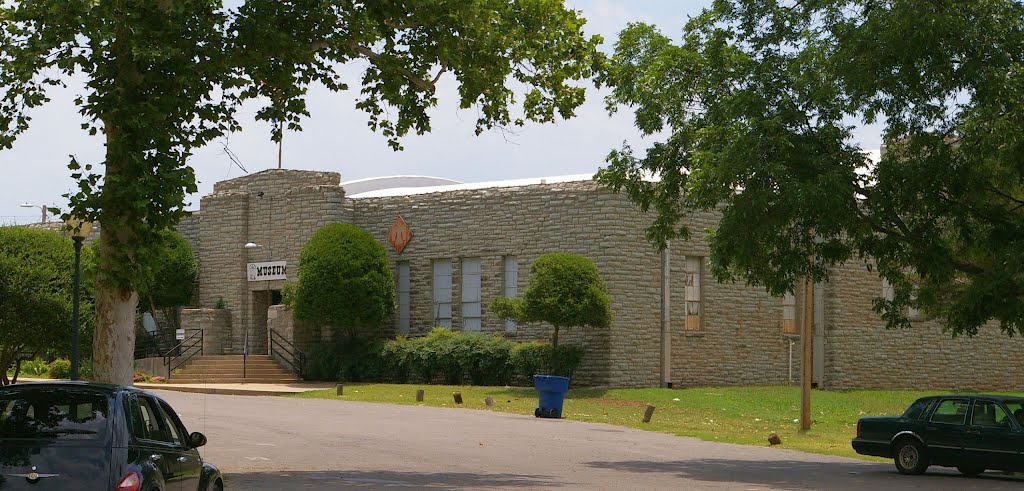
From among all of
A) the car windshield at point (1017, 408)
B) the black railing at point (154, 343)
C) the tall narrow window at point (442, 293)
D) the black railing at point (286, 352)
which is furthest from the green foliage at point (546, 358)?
the car windshield at point (1017, 408)

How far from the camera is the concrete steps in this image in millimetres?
40719

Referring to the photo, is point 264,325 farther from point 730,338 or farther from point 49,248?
point 49,248

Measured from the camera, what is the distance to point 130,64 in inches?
620

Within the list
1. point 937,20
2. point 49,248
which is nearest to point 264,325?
point 49,248

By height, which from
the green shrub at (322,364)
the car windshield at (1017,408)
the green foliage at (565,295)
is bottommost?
the green shrub at (322,364)

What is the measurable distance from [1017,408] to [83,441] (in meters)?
13.6

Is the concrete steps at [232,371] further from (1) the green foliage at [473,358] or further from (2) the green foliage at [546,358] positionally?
(2) the green foliage at [546,358]

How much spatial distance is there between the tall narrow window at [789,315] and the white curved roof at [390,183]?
20065 mm

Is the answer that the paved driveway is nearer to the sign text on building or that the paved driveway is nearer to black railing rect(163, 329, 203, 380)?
black railing rect(163, 329, 203, 380)

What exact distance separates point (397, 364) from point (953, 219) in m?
22.8

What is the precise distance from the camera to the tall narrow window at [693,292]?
39469 millimetres

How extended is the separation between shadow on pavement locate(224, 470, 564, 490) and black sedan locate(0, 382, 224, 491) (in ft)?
16.2

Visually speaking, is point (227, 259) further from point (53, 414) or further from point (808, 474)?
point (53, 414)

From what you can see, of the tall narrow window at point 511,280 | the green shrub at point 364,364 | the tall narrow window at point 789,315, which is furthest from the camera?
the tall narrow window at point 789,315
